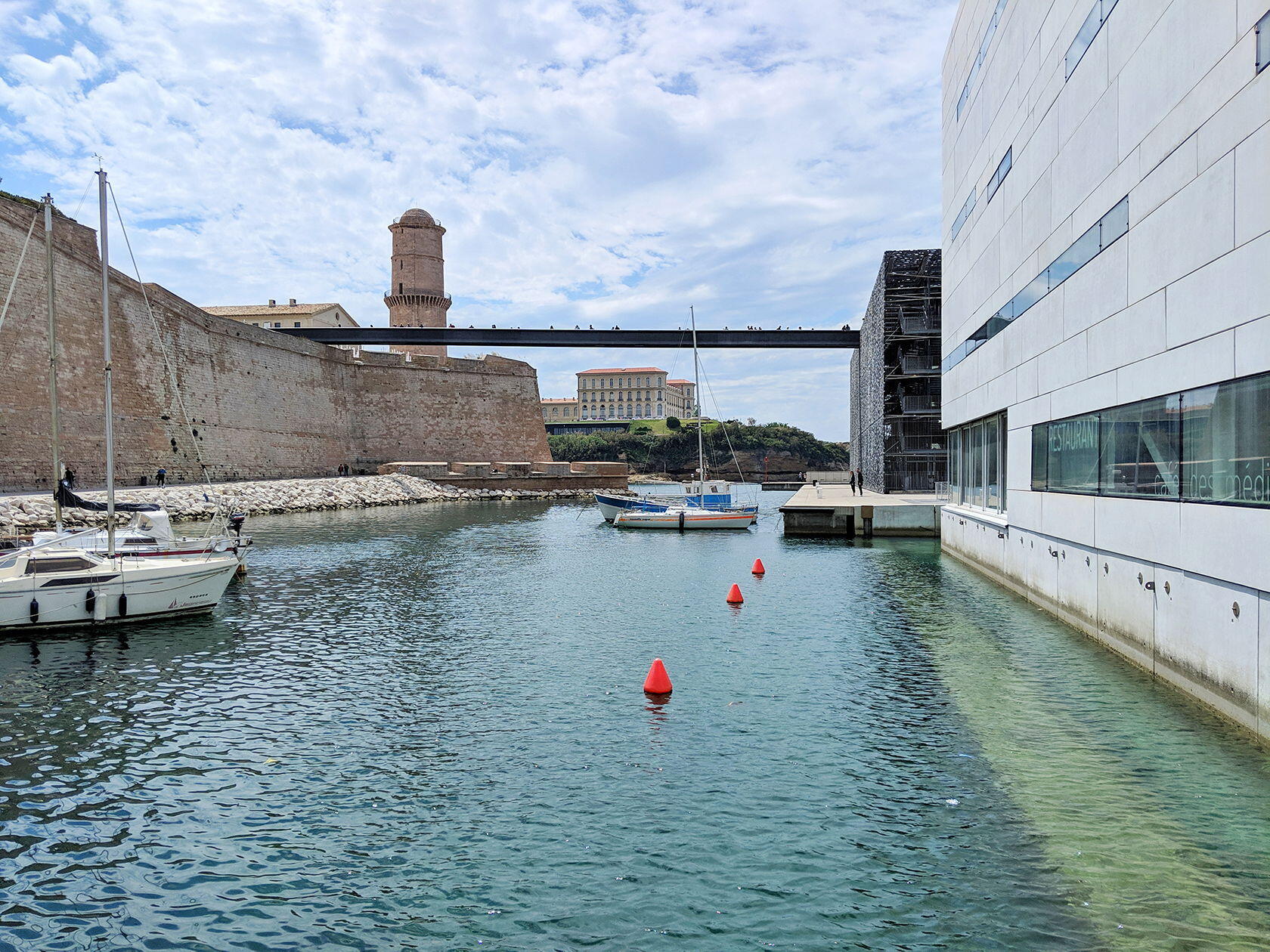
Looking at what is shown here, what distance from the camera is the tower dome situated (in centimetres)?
7181

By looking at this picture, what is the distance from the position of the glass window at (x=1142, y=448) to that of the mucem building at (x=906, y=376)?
2777 centimetres

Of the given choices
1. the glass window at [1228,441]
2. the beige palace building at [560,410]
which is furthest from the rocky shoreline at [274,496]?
the beige palace building at [560,410]

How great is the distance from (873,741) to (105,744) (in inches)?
324

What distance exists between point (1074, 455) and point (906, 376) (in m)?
27.6

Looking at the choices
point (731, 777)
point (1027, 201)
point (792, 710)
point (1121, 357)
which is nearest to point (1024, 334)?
point (1027, 201)

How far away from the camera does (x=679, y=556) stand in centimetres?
2742

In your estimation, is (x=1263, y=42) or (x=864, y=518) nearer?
(x=1263, y=42)

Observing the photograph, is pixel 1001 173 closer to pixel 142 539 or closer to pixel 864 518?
pixel 864 518

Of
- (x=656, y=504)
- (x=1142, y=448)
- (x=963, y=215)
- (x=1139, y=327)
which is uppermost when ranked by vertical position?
(x=963, y=215)

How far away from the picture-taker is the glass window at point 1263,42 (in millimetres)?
7453

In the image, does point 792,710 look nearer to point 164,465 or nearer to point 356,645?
point 356,645

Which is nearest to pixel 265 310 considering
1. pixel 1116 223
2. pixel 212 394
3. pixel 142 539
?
pixel 212 394

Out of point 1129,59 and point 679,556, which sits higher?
point 1129,59

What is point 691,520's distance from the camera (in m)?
37.1
